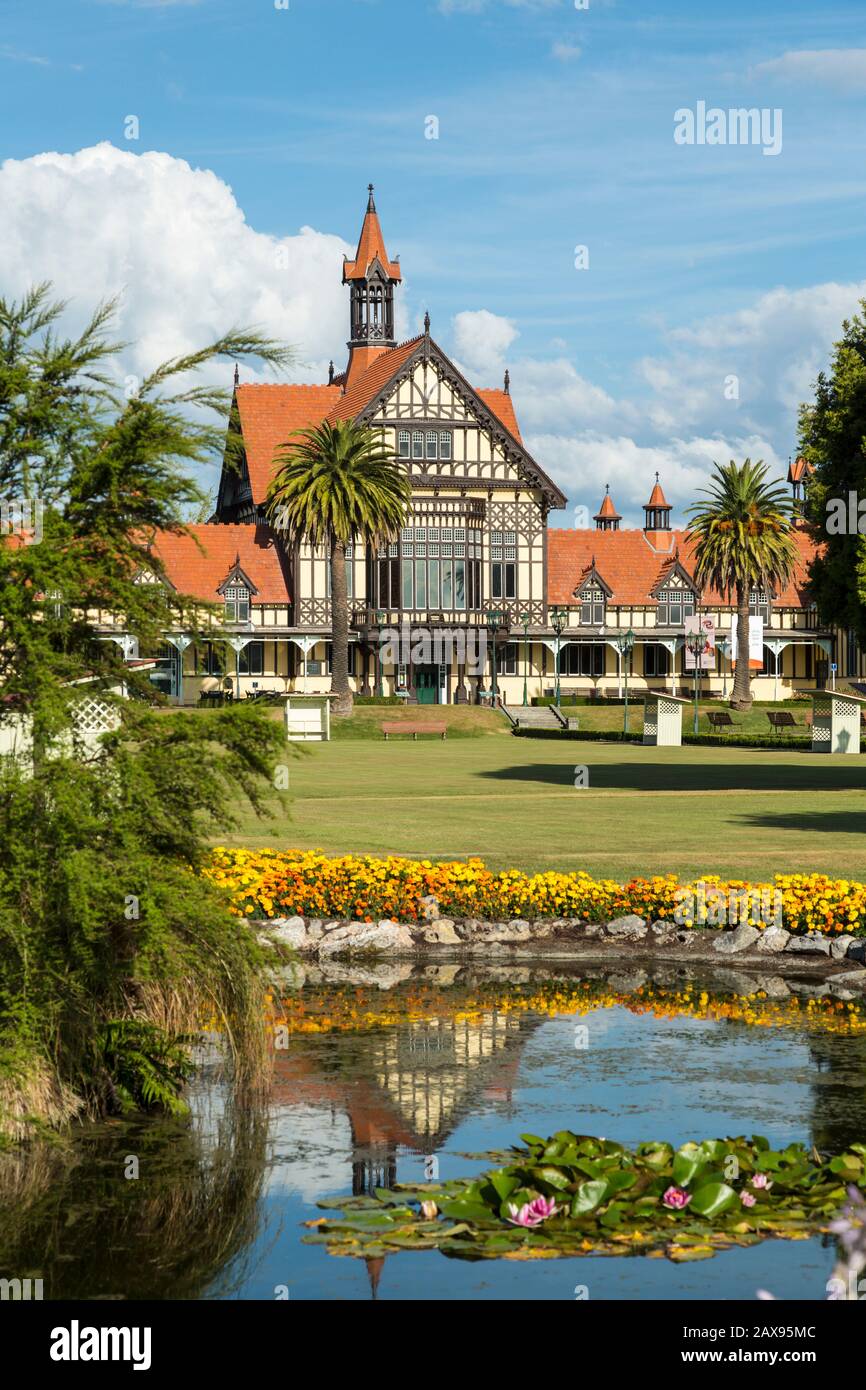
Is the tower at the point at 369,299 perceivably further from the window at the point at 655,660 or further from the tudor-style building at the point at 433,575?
the window at the point at 655,660

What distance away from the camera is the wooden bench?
202 feet

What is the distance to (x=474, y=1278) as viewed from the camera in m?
8.14

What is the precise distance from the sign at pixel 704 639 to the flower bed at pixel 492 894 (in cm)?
5317

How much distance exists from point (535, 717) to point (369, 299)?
27.8 metres

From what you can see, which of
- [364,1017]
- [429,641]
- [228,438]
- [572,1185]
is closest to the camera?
[572,1185]

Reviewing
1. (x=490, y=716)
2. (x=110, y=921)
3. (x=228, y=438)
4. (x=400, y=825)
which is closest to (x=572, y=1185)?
(x=110, y=921)

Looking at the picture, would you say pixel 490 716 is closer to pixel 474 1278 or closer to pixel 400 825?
pixel 400 825

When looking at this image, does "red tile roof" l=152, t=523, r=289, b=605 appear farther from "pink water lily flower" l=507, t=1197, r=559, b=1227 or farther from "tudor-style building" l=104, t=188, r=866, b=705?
"pink water lily flower" l=507, t=1197, r=559, b=1227

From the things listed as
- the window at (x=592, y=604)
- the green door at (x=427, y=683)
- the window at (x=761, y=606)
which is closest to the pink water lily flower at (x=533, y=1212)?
the green door at (x=427, y=683)

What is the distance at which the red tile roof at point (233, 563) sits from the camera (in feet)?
261

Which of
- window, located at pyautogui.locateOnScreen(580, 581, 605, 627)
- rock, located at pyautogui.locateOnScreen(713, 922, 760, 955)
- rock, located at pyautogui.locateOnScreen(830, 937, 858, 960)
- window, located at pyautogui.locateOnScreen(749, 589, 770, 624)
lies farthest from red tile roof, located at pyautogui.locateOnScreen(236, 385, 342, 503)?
rock, located at pyautogui.locateOnScreen(830, 937, 858, 960)

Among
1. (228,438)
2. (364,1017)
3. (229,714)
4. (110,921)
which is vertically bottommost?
(364,1017)

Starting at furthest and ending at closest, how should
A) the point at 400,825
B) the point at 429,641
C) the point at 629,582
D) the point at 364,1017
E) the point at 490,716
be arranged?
the point at 629,582
the point at 429,641
the point at 490,716
the point at 400,825
the point at 364,1017

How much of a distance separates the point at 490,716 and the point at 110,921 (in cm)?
5776
